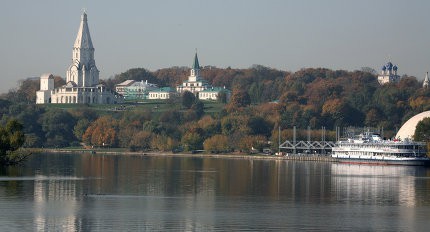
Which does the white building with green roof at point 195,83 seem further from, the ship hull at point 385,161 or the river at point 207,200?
the river at point 207,200

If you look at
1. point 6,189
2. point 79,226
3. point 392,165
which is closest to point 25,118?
point 392,165

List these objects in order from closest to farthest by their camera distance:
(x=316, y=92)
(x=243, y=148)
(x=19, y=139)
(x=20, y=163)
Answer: (x=19, y=139), (x=20, y=163), (x=243, y=148), (x=316, y=92)

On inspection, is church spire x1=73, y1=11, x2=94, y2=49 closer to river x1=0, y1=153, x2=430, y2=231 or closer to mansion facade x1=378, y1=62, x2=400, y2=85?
mansion facade x1=378, y1=62, x2=400, y2=85

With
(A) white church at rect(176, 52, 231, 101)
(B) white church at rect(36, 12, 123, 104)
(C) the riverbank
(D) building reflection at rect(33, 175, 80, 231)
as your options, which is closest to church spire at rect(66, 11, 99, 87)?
(B) white church at rect(36, 12, 123, 104)

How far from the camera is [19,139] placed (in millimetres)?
65438

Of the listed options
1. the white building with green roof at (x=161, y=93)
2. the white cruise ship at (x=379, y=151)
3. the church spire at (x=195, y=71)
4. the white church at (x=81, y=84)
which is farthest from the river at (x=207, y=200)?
the church spire at (x=195, y=71)

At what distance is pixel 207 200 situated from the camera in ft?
165

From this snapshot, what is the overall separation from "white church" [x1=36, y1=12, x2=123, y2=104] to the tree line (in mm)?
15895

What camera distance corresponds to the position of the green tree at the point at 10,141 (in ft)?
214

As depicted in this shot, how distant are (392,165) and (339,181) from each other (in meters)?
28.7

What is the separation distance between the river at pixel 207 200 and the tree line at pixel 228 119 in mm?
38975

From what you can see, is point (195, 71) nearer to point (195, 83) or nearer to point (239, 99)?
point (195, 83)

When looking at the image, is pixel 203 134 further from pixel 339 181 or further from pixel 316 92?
pixel 339 181

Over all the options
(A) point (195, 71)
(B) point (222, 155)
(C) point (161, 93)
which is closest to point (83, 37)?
(C) point (161, 93)
